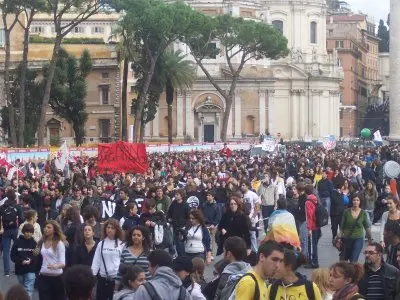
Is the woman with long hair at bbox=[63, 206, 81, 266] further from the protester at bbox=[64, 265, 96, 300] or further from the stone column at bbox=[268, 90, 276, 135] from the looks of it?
the stone column at bbox=[268, 90, 276, 135]

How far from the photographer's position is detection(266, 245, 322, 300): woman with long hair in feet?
26.9

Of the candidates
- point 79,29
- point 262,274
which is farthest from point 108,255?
point 79,29

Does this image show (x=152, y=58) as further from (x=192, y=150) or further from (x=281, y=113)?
(x=281, y=113)

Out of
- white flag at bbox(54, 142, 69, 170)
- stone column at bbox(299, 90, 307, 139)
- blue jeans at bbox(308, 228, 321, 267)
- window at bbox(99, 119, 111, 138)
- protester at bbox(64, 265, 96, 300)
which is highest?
stone column at bbox(299, 90, 307, 139)

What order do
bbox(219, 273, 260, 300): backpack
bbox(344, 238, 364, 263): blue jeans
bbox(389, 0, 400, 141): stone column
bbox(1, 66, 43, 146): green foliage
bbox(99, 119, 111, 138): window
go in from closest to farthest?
bbox(219, 273, 260, 300): backpack → bbox(344, 238, 364, 263): blue jeans → bbox(1, 66, 43, 146): green foliage → bbox(99, 119, 111, 138): window → bbox(389, 0, 400, 141): stone column

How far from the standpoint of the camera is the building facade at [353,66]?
11881 centimetres

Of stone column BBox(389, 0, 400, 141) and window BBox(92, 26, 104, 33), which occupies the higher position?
window BBox(92, 26, 104, 33)

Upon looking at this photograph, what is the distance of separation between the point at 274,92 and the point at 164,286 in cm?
7786

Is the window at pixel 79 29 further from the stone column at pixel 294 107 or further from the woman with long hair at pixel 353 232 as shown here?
the woman with long hair at pixel 353 232

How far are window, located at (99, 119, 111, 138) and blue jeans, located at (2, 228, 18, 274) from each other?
5584 cm

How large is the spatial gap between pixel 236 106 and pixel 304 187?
2627 inches

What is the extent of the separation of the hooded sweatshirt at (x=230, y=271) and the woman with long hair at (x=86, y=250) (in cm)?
290

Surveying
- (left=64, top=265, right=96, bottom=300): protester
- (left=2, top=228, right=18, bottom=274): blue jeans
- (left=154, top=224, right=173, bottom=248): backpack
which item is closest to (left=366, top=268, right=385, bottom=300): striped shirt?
(left=64, top=265, right=96, bottom=300): protester

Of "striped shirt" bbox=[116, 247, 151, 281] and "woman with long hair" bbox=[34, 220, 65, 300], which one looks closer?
"striped shirt" bbox=[116, 247, 151, 281]
